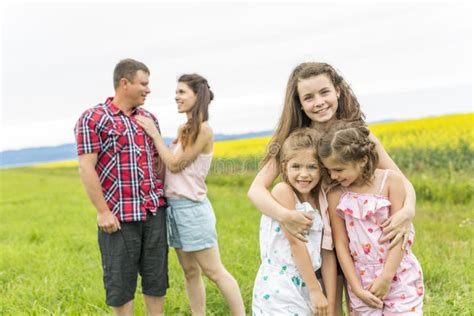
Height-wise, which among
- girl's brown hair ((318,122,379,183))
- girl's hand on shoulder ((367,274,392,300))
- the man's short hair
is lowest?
girl's hand on shoulder ((367,274,392,300))

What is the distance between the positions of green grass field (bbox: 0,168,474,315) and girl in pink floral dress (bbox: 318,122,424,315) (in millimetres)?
1575

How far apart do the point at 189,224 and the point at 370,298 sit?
1.48 m

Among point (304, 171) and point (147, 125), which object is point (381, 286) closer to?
point (304, 171)

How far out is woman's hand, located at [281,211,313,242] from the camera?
2605 millimetres

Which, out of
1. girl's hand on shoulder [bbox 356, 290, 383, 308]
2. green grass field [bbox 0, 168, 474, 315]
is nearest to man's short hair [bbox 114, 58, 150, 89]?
green grass field [bbox 0, 168, 474, 315]

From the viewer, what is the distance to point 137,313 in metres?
4.11

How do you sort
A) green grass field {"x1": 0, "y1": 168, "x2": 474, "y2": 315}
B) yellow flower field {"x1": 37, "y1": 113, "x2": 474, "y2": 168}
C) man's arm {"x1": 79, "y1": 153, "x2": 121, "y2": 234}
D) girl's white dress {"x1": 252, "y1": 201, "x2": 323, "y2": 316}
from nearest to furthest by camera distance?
girl's white dress {"x1": 252, "y1": 201, "x2": 323, "y2": 316}, man's arm {"x1": 79, "y1": 153, "x2": 121, "y2": 234}, green grass field {"x1": 0, "y1": 168, "x2": 474, "y2": 315}, yellow flower field {"x1": 37, "y1": 113, "x2": 474, "y2": 168}

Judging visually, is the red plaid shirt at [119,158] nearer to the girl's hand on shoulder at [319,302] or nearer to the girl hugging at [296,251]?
the girl hugging at [296,251]

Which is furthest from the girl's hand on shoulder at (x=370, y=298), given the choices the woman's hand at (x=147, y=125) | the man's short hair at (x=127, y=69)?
the man's short hair at (x=127, y=69)

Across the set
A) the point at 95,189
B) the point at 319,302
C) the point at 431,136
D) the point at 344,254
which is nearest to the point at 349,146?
the point at 344,254

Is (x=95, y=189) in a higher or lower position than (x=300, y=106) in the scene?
lower

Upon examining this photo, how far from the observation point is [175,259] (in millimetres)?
5867

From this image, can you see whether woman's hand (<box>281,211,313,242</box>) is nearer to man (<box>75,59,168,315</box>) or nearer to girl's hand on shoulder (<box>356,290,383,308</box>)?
girl's hand on shoulder (<box>356,290,383,308</box>)

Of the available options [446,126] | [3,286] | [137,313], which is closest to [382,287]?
[137,313]
